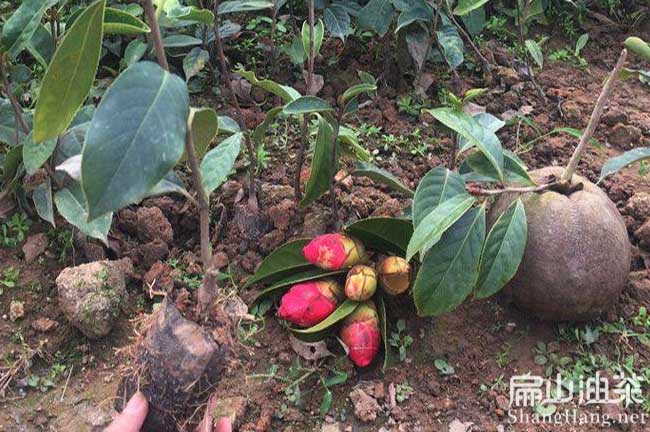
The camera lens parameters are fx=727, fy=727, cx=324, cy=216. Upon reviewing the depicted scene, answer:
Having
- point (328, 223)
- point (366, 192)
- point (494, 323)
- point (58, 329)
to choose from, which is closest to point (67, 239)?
point (58, 329)

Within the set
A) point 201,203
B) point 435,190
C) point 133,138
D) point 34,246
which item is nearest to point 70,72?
point 133,138

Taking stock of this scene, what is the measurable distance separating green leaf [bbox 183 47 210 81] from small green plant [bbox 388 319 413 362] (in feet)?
3.42

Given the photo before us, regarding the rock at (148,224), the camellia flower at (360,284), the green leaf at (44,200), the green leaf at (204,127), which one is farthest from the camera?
the rock at (148,224)

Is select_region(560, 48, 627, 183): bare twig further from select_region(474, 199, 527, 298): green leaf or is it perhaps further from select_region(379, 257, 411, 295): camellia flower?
select_region(379, 257, 411, 295): camellia flower

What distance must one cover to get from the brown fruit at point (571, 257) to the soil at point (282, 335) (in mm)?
119

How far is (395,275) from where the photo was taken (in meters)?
1.83

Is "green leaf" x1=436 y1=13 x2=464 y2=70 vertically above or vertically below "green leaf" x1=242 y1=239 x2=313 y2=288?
above

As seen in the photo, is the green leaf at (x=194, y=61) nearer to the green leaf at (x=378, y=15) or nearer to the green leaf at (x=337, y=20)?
the green leaf at (x=337, y=20)

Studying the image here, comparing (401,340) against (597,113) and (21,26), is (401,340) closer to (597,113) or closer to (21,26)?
(597,113)

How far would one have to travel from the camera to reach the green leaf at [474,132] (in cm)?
173

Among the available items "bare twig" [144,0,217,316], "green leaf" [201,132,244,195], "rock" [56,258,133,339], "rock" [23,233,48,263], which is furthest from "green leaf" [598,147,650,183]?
"rock" [23,233,48,263]

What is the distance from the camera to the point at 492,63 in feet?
8.89

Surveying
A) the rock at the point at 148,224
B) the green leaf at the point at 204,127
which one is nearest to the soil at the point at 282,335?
the rock at the point at 148,224

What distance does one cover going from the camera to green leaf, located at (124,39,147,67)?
89.4 inches
